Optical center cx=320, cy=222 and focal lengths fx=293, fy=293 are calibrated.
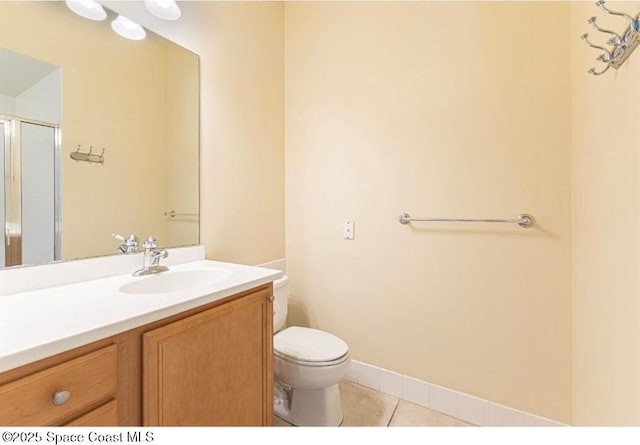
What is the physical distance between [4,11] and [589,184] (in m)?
2.04

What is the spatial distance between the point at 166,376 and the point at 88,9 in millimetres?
1364

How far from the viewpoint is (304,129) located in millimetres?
1906

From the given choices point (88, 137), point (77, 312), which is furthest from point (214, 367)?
point (88, 137)

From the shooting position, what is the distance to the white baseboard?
4.51 ft

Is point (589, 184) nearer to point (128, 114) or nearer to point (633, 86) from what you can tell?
point (633, 86)

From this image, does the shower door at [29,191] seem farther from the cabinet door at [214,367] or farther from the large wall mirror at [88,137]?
the cabinet door at [214,367]

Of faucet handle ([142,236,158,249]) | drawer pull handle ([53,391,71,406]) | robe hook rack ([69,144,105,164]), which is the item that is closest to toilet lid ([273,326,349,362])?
faucet handle ([142,236,158,249])

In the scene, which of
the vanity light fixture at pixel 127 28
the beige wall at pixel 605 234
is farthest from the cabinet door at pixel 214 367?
the vanity light fixture at pixel 127 28

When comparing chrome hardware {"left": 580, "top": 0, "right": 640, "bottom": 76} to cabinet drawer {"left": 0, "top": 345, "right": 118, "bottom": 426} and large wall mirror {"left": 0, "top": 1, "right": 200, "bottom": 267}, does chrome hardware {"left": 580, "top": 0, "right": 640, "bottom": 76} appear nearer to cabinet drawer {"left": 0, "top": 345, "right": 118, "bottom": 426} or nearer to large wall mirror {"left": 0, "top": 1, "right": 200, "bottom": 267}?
cabinet drawer {"left": 0, "top": 345, "right": 118, "bottom": 426}

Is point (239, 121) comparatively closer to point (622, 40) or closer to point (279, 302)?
point (279, 302)

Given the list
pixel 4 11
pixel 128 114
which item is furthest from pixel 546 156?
pixel 4 11

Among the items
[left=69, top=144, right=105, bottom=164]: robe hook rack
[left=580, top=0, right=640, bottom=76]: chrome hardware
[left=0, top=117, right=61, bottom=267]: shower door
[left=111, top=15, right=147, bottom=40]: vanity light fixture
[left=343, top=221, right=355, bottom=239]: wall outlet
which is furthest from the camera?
[left=343, top=221, right=355, bottom=239]: wall outlet

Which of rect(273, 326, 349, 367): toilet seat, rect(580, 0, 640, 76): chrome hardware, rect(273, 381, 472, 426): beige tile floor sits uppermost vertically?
rect(580, 0, 640, 76): chrome hardware

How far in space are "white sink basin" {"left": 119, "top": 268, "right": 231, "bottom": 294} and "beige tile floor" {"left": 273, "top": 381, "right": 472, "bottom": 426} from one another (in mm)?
786
